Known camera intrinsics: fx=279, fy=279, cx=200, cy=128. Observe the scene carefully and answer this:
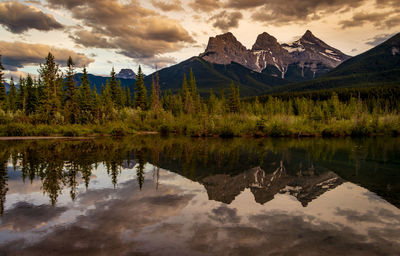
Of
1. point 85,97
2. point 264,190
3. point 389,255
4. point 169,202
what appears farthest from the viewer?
point 85,97

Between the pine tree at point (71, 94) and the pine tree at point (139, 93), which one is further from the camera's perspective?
the pine tree at point (139, 93)

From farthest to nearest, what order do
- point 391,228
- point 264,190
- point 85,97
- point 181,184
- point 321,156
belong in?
point 85,97 → point 321,156 → point 181,184 → point 264,190 → point 391,228

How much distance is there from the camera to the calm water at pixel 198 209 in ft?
22.0

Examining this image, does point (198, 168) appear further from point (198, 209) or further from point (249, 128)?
point (249, 128)

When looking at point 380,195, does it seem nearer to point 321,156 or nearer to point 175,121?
point 321,156

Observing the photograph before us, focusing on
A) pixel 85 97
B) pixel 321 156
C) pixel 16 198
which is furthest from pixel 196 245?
pixel 85 97

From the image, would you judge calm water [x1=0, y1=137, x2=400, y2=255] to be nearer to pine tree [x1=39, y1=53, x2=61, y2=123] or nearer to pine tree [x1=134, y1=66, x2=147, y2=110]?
pine tree [x1=39, y1=53, x2=61, y2=123]

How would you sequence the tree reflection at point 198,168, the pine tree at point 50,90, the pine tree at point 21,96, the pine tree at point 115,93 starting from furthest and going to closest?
1. the pine tree at point 115,93
2. the pine tree at point 21,96
3. the pine tree at point 50,90
4. the tree reflection at point 198,168

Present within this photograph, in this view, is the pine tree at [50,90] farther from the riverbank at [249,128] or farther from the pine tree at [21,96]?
the pine tree at [21,96]

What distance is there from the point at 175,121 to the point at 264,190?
41499 millimetres

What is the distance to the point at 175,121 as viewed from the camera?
52.8m

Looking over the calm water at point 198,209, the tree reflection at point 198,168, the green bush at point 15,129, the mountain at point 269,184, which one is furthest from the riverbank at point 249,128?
the mountain at point 269,184

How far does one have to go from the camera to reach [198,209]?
9.55m

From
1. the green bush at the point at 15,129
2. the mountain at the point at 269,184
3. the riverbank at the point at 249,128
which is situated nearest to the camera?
the mountain at the point at 269,184
